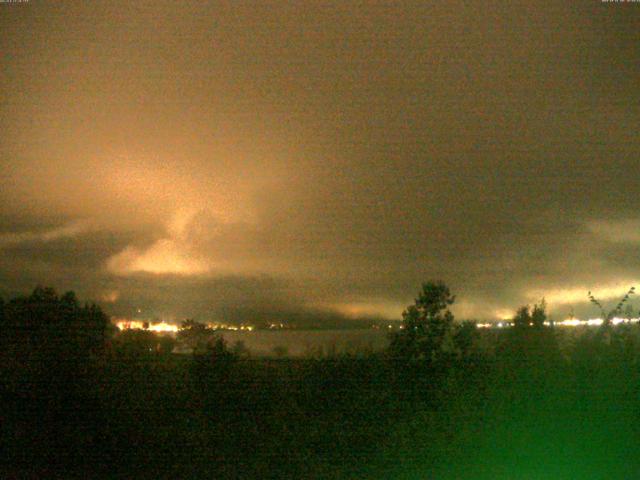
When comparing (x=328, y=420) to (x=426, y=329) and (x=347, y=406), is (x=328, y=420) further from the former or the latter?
(x=426, y=329)

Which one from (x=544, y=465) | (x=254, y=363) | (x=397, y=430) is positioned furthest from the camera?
(x=254, y=363)

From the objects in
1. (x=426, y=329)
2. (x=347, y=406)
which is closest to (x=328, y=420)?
(x=347, y=406)

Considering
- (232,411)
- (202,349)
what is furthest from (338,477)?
(202,349)

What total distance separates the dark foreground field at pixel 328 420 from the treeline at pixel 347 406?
0.06ft

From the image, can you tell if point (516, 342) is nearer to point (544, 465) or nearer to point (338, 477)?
point (544, 465)

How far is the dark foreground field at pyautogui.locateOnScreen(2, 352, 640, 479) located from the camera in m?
8.38

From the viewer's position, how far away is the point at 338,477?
27.1 ft

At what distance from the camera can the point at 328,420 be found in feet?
30.2

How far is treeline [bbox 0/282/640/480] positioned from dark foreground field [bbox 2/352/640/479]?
0.02 m

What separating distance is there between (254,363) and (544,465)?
4.08 metres

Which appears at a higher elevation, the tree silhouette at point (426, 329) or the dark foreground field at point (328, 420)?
the tree silhouette at point (426, 329)

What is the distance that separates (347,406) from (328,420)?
323mm

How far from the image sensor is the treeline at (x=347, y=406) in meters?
8.42

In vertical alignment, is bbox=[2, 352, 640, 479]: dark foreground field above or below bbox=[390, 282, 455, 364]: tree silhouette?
below
